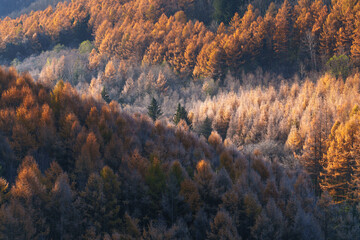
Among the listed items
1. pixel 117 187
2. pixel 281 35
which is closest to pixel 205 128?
pixel 117 187

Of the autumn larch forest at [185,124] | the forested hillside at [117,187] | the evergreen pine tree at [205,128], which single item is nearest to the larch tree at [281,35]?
the autumn larch forest at [185,124]

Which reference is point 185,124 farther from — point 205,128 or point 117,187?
point 117,187

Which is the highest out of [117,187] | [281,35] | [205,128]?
[281,35]

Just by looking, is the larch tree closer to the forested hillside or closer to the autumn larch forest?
the autumn larch forest

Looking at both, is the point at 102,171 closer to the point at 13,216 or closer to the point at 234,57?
the point at 13,216

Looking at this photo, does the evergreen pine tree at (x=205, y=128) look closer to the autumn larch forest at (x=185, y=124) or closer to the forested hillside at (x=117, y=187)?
the autumn larch forest at (x=185, y=124)

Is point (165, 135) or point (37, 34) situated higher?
point (37, 34)

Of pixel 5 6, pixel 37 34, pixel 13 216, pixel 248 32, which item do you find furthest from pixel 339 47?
pixel 5 6

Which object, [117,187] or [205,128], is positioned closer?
[117,187]
